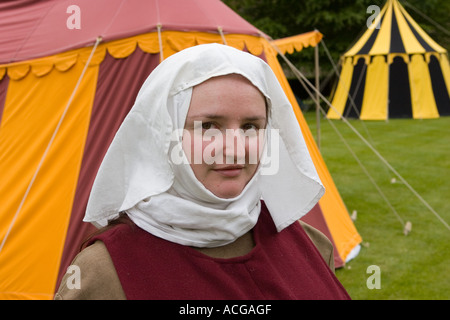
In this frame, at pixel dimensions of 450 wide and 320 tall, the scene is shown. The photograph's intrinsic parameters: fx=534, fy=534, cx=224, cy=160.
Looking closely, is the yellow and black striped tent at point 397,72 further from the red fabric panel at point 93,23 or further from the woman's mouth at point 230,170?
the woman's mouth at point 230,170

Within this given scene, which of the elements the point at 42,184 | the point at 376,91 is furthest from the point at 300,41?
the point at 376,91

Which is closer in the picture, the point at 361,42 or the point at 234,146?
the point at 234,146

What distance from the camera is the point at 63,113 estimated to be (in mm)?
3750

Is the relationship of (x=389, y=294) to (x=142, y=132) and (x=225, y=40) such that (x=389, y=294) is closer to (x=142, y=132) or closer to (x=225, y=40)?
(x=225, y=40)

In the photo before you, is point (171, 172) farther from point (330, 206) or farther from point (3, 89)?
point (330, 206)

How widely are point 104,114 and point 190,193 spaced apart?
261 cm

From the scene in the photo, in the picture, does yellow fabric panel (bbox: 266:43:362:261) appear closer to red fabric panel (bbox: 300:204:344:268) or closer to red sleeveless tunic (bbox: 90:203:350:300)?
red fabric panel (bbox: 300:204:344:268)

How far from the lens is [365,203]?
22.3 feet

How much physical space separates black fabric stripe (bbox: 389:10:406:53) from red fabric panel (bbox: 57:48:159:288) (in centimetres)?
1277

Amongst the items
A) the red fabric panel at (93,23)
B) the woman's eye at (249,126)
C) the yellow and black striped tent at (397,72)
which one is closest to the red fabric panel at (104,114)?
the red fabric panel at (93,23)

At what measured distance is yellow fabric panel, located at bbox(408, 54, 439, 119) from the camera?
49.6 ft

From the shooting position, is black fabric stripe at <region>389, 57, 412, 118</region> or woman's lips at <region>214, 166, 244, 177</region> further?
black fabric stripe at <region>389, 57, 412, 118</region>

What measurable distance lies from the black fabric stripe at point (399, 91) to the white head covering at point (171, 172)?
1475 centimetres

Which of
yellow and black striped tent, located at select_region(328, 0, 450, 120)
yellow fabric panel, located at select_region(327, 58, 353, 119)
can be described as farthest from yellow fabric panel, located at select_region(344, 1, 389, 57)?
yellow fabric panel, located at select_region(327, 58, 353, 119)
